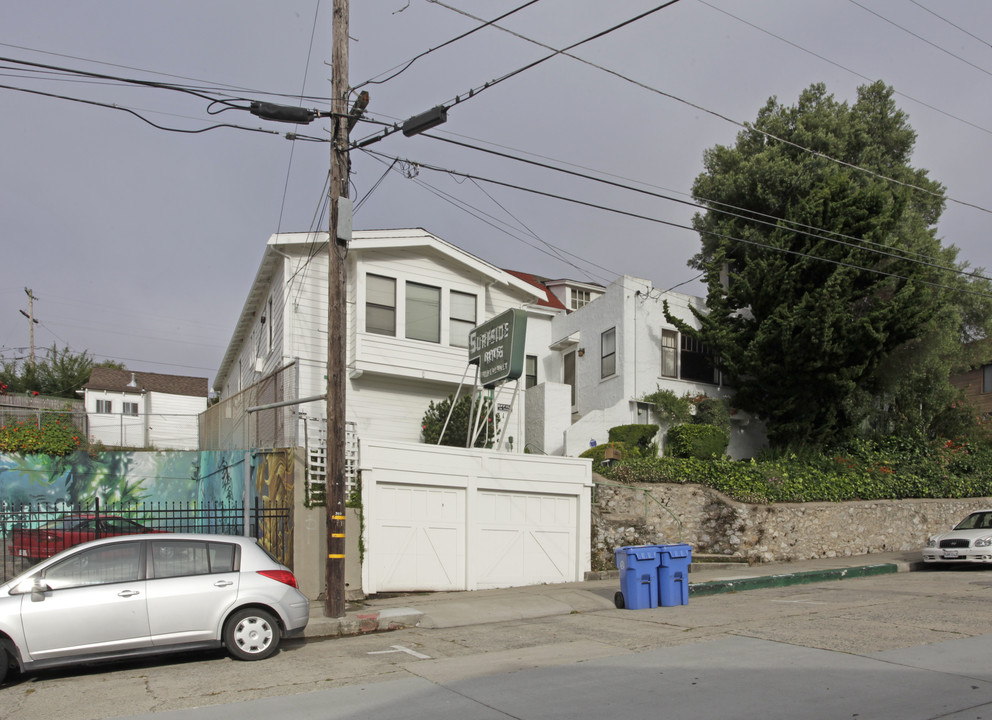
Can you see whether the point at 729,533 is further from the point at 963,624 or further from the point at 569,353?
the point at 569,353

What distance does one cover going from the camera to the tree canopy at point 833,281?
904 inches

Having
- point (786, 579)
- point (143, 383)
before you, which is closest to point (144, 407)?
point (143, 383)

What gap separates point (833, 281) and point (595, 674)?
17.5 m

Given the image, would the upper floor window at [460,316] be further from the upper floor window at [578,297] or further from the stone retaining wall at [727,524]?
the upper floor window at [578,297]

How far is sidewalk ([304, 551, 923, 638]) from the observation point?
11.8 meters

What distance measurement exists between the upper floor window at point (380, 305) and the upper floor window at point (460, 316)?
1757 mm

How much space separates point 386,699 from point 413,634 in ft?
12.8

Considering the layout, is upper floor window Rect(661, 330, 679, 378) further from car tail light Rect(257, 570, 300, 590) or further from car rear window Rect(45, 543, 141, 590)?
car rear window Rect(45, 543, 141, 590)

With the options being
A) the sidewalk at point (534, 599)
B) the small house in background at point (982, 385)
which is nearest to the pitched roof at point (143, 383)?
the sidewalk at point (534, 599)

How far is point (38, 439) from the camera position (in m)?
24.6

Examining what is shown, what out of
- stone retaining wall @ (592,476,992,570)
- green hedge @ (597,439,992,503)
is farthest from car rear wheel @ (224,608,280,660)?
green hedge @ (597,439,992,503)

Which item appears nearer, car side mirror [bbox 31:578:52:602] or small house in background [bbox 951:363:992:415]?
car side mirror [bbox 31:578:52:602]

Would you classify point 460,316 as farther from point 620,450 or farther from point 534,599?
point 534,599

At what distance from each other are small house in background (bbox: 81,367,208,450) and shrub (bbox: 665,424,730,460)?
20.4 meters
